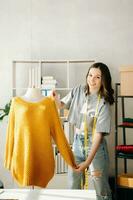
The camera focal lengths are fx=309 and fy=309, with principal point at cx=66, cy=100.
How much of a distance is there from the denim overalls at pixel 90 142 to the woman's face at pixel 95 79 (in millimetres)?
80

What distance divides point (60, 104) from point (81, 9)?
1374 mm

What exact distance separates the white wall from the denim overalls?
2.81 ft

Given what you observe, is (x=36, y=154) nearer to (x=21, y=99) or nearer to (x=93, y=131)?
(x=21, y=99)

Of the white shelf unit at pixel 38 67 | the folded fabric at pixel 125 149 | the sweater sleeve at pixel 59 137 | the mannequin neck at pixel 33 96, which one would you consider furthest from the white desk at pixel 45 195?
the white shelf unit at pixel 38 67

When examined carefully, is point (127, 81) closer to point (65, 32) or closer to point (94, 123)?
point (94, 123)

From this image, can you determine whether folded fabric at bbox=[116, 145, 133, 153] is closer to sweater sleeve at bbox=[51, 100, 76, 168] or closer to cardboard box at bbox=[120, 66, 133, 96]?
cardboard box at bbox=[120, 66, 133, 96]

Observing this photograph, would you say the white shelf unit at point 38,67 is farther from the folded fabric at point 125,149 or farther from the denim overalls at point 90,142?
the folded fabric at point 125,149

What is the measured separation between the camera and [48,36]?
366cm

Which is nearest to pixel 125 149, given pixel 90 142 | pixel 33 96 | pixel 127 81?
pixel 90 142

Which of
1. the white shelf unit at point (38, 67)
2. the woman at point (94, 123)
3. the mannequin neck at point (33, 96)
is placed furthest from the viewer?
the white shelf unit at point (38, 67)

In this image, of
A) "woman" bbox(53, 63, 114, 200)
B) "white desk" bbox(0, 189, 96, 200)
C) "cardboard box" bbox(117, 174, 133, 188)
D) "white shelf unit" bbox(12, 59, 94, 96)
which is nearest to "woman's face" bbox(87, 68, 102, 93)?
"woman" bbox(53, 63, 114, 200)

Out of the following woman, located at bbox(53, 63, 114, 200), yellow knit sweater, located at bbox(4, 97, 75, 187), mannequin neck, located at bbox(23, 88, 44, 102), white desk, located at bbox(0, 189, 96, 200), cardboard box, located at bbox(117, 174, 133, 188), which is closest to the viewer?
white desk, located at bbox(0, 189, 96, 200)

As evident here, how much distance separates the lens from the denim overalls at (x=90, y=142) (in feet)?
8.84

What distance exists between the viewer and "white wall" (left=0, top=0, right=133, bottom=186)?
11.8ft
